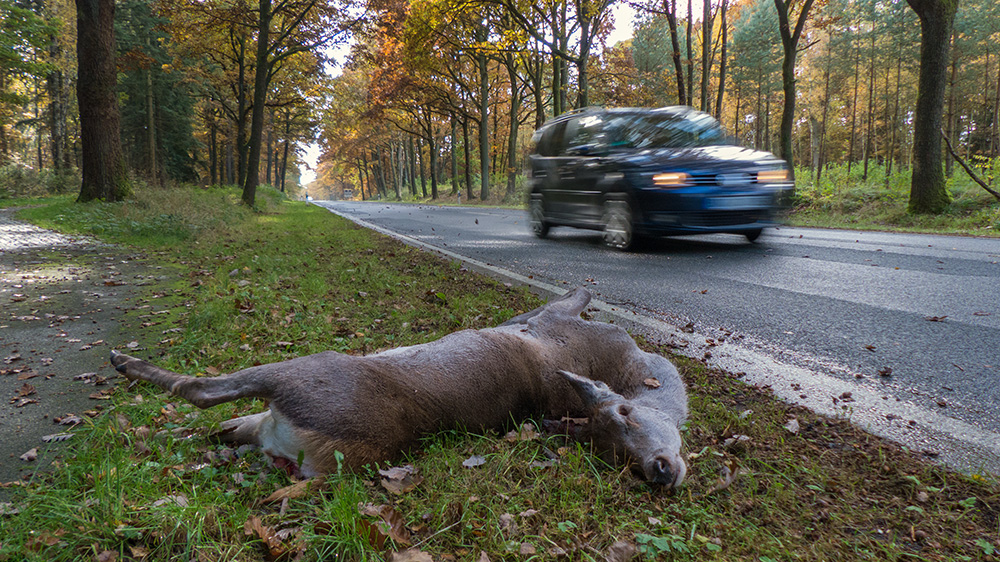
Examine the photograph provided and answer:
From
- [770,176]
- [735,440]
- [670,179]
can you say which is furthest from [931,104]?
[735,440]

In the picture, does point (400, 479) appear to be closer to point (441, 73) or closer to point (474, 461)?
point (474, 461)

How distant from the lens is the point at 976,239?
27.1 ft

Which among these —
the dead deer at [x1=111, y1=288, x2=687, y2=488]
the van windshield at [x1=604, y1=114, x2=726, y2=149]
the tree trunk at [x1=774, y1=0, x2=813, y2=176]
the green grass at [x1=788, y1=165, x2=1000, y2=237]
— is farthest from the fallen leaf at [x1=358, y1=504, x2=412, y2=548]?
the tree trunk at [x1=774, y1=0, x2=813, y2=176]

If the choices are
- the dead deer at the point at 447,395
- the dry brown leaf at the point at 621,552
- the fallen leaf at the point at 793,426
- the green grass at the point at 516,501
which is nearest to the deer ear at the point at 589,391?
the dead deer at the point at 447,395

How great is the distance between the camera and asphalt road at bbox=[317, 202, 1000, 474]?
2.48 meters

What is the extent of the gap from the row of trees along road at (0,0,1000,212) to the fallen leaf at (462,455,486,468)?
46.0 ft

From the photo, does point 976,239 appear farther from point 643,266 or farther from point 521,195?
point 521,195

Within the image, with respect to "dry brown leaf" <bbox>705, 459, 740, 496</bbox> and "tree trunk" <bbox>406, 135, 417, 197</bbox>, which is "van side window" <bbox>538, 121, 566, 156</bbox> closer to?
"dry brown leaf" <bbox>705, 459, 740, 496</bbox>

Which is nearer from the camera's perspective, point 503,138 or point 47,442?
point 47,442

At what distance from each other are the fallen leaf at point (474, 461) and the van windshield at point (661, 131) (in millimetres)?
7147

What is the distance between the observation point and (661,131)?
8422mm

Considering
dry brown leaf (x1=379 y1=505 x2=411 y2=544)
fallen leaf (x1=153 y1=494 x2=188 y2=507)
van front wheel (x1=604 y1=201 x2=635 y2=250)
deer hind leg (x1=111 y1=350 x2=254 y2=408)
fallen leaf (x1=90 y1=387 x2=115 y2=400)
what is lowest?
dry brown leaf (x1=379 y1=505 x2=411 y2=544)

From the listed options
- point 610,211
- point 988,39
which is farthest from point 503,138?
point 610,211

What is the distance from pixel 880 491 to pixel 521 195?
28.2 meters
